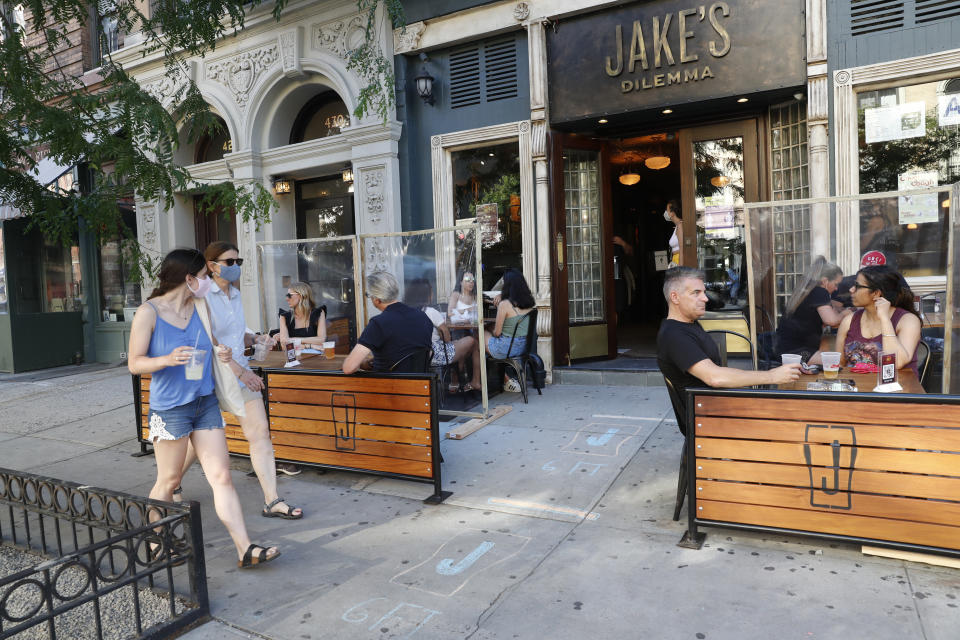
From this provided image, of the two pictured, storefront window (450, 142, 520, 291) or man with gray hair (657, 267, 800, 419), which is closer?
man with gray hair (657, 267, 800, 419)

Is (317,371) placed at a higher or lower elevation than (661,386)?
higher

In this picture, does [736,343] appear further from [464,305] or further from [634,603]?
[634,603]

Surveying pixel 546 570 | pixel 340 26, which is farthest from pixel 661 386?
pixel 340 26

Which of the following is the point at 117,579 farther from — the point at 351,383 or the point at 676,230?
the point at 676,230

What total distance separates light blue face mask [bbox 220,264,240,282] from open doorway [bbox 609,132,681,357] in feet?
26.0

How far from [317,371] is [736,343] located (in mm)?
5085

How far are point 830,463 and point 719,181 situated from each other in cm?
542

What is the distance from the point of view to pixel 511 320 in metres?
7.04

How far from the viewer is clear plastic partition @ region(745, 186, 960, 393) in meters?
4.29

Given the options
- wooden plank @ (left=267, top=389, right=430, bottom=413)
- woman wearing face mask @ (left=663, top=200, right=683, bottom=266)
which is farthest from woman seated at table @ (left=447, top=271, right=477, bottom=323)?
woman wearing face mask @ (left=663, top=200, right=683, bottom=266)

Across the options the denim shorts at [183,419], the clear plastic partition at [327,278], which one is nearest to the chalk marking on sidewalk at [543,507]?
the denim shorts at [183,419]

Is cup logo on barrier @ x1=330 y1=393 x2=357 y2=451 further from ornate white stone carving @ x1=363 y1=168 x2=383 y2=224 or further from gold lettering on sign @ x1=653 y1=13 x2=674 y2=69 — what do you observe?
gold lettering on sign @ x1=653 y1=13 x2=674 y2=69

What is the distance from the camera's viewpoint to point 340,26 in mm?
9336

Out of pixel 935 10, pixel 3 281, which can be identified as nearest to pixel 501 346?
pixel 935 10
